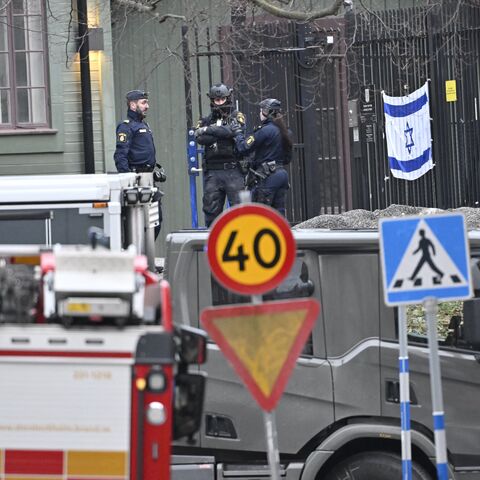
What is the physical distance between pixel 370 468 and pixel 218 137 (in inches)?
308

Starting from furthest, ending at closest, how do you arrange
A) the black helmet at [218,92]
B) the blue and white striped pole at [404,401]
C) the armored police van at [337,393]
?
the black helmet at [218,92] < the armored police van at [337,393] < the blue and white striped pole at [404,401]

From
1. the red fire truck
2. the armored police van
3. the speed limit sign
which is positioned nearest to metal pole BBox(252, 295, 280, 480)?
the speed limit sign

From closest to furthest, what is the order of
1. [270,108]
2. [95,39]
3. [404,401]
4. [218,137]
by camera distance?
1. [404,401]
2. [218,137]
3. [270,108]
4. [95,39]

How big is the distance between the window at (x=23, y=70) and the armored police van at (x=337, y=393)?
11.4 m

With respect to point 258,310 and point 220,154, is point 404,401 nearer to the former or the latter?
point 258,310

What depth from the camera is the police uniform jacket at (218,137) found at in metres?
15.4

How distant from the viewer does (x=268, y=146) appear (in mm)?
15977

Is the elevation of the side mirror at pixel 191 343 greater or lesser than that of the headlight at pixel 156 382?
greater

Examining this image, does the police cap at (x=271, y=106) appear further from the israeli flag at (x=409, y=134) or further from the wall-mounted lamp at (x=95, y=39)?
the wall-mounted lamp at (x=95, y=39)

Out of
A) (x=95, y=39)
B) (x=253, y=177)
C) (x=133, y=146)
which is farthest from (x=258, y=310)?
(x=95, y=39)

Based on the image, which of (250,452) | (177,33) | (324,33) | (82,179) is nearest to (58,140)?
(177,33)

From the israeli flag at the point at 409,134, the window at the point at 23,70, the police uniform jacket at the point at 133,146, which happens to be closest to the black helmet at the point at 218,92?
the police uniform jacket at the point at 133,146

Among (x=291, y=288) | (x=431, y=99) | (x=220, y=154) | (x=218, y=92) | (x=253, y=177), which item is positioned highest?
(x=431, y=99)

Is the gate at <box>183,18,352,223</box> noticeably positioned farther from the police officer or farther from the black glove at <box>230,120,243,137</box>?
the black glove at <box>230,120,243,137</box>
